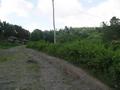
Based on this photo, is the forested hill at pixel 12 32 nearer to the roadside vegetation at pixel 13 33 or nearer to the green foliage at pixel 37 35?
the roadside vegetation at pixel 13 33

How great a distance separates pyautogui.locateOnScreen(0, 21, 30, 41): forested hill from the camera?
69.3 m

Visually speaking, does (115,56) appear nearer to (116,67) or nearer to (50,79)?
(116,67)

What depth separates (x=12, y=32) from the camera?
2778 inches

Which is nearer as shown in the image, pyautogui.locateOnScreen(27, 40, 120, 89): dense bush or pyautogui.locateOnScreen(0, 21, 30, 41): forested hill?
pyautogui.locateOnScreen(27, 40, 120, 89): dense bush

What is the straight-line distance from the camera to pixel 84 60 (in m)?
14.9

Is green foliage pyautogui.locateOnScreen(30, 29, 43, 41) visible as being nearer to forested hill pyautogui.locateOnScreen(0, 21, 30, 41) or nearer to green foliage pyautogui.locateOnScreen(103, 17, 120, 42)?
forested hill pyautogui.locateOnScreen(0, 21, 30, 41)

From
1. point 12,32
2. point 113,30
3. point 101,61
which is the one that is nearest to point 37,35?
point 12,32

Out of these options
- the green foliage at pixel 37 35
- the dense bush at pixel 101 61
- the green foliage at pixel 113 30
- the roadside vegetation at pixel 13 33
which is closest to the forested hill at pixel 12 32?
the roadside vegetation at pixel 13 33

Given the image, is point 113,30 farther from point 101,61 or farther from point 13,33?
point 13,33

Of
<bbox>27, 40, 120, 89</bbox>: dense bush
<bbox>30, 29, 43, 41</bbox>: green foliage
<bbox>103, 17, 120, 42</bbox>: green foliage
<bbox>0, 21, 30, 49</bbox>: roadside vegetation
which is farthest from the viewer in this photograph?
<bbox>0, 21, 30, 49</bbox>: roadside vegetation

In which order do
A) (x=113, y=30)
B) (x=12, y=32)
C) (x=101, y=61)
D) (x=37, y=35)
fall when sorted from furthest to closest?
(x=12, y=32) < (x=37, y=35) < (x=113, y=30) < (x=101, y=61)

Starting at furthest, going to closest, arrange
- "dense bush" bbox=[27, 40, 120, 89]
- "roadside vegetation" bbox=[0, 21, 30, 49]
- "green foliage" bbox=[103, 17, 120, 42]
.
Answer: "roadside vegetation" bbox=[0, 21, 30, 49] < "green foliage" bbox=[103, 17, 120, 42] < "dense bush" bbox=[27, 40, 120, 89]

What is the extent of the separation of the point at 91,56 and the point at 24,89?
5481mm

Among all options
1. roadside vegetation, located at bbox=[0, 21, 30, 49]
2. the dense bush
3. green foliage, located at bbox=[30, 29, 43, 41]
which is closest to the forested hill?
roadside vegetation, located at bbox=[0, 21, 30, 49]
